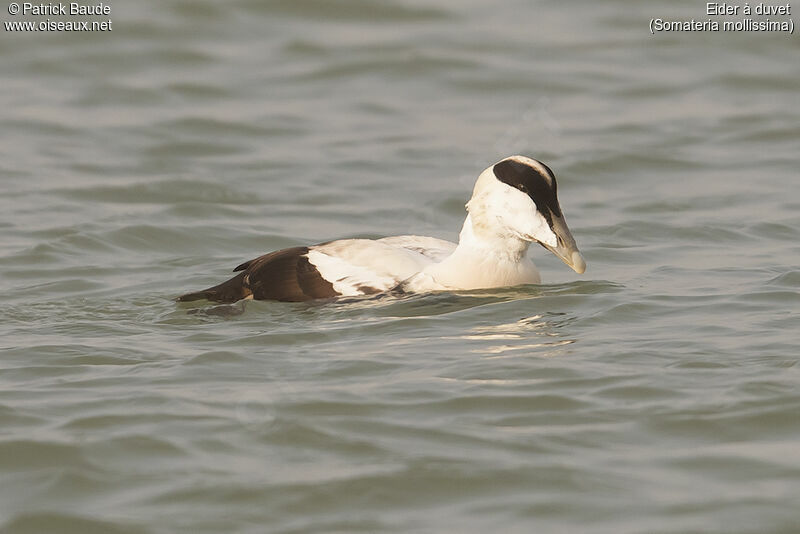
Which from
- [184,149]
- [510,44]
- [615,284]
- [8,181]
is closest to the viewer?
[615,284]

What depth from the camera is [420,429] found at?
5.74 m

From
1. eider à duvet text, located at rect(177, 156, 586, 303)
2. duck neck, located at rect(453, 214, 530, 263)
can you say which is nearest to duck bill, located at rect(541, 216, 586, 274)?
eider à duvet text, located at rect(177, 156, 586, 303)

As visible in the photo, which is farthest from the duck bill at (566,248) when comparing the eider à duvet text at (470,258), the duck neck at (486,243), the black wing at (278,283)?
the black wing at (278,283)

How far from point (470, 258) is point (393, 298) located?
18.3 inches

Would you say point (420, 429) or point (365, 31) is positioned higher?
point (365, 31)

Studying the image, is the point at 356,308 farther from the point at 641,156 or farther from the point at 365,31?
the point at 365,31

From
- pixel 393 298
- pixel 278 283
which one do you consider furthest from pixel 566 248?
pixel 278 283

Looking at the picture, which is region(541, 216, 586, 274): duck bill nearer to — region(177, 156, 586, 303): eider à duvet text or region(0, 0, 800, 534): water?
region(177, 156, 586, 303): eider à duvet text

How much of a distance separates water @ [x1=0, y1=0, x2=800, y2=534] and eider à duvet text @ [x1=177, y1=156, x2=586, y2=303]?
0.39 feet

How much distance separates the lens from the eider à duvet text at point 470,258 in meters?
7.59

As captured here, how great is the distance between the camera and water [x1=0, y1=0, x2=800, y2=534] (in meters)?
5.16

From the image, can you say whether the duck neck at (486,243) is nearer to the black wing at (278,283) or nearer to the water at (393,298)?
the water at (393,298)

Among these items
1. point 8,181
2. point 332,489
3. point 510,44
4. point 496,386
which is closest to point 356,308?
point 496,386

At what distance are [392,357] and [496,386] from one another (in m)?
0.73
